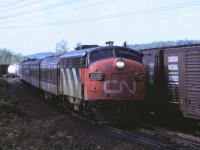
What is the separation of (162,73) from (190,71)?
7.96 ft

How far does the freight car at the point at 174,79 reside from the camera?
47.3 feet

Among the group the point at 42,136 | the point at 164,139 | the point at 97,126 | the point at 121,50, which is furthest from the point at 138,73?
the point at 42,136

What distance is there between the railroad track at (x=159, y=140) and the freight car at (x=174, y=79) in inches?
56.3

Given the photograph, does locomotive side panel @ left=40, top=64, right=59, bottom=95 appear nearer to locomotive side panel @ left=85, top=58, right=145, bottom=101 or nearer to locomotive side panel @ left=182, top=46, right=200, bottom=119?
locomotive side panel @ left=85, top=58, right=145, bottom=101

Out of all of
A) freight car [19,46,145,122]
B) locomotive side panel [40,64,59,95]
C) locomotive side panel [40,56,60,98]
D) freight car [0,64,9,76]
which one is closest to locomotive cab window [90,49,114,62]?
freight car [19,46,145,122]

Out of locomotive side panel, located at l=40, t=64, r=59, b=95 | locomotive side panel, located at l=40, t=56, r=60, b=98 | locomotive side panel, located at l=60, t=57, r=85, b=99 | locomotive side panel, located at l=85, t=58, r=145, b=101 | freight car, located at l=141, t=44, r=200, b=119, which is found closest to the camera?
freight car, located at l=141, t=44, r=200, b=119

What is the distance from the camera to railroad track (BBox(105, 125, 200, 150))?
11745mm

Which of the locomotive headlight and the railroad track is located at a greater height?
the locomotive headlight

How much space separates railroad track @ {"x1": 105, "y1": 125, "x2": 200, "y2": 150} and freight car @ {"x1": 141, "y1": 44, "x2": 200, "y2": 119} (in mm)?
1429

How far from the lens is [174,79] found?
15969 mm

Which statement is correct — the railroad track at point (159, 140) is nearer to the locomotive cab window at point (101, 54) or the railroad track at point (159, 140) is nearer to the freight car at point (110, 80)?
the freight car at point (110, 80)

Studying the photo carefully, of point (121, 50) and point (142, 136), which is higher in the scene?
point (121, 50)

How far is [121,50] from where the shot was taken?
1673 centimetres

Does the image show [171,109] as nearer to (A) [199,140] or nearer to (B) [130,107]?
(B) [130,107]
